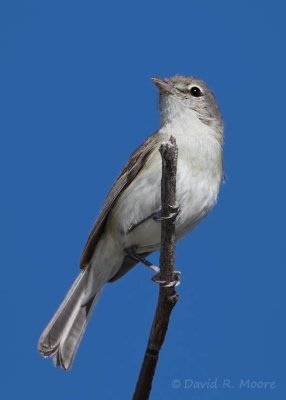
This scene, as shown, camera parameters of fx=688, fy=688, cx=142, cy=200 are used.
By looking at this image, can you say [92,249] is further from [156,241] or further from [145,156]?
[145,156]

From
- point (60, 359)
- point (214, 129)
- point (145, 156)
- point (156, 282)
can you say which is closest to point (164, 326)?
point (156, 282)

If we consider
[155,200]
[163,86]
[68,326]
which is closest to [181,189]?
[155,200]

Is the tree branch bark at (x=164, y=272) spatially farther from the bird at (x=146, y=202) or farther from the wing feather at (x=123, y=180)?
the wing feather at (x=123, y=180)

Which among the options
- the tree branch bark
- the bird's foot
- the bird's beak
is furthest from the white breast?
the tree branch bark

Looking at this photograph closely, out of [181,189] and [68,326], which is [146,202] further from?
[68,326]

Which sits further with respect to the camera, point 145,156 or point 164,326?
point 145,156

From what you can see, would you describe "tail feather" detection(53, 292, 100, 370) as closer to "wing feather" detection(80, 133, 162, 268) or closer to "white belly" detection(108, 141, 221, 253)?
"wing feather" detection(80, 133, 162, 268)
